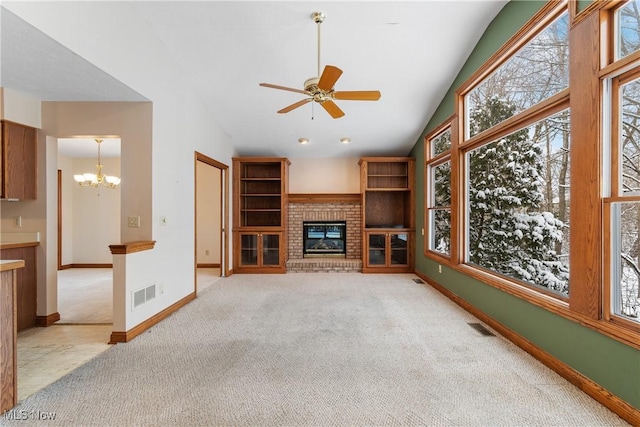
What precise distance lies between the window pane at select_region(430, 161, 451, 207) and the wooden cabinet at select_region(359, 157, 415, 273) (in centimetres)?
75

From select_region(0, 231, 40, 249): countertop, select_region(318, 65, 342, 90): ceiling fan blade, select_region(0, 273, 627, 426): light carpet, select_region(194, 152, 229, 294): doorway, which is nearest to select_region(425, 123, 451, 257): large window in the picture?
select_region(0, 273, 627, 426): light carpet

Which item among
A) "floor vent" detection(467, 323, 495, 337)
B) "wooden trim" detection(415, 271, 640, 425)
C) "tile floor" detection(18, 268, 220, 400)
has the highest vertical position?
"wooden trim" detection(415, 271, 640, 425)

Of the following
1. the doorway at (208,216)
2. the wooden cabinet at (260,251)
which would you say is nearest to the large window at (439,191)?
the wooden cabinet at (260,251)

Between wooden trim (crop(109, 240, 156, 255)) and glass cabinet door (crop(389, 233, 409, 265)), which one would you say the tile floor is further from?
glass cabinet door (crop(389, 233, 409, 265))

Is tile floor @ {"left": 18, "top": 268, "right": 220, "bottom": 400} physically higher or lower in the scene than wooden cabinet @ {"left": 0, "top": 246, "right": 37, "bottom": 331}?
lower

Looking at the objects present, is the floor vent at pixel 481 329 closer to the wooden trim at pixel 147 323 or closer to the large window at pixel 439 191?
the large window at pixel 439 191

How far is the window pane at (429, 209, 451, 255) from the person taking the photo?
169 inches

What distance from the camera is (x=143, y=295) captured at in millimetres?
2883

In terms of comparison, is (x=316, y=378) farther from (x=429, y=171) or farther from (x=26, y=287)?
(x=429, y=171)

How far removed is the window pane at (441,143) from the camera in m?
4.21

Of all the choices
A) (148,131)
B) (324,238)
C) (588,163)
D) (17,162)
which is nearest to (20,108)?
(17,162)

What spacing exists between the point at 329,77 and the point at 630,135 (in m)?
2.08

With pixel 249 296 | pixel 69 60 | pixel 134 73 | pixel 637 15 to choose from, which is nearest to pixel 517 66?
pixel 637 15

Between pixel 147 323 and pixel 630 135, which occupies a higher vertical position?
pixel 630 135
